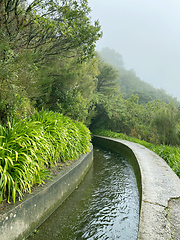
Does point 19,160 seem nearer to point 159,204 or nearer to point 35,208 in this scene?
point 35,208

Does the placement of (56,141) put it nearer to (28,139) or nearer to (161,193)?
(28,139)

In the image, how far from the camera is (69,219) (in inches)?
107

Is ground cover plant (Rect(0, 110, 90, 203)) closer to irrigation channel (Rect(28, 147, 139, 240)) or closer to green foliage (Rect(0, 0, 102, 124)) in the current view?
irrigation channel (Rect(28, 147, 139, 240))

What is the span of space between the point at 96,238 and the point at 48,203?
2.95 ft

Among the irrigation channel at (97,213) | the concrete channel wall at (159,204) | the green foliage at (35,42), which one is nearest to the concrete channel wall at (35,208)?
the irrigation channel at (97,213)

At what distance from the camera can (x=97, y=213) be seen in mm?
2930

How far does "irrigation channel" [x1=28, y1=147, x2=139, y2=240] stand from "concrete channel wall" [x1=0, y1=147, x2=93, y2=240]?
12 cm

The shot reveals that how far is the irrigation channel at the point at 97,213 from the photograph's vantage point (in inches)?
93.1

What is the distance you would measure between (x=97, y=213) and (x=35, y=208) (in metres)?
1.12

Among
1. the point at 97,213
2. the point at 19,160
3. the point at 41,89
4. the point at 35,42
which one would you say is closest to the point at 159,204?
the point at 97,213

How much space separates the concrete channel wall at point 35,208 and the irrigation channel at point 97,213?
4.7 inches

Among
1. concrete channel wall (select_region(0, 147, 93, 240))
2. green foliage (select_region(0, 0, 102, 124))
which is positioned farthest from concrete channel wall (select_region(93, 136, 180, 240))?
green foliage (select_region(0, 0, 102, 124))

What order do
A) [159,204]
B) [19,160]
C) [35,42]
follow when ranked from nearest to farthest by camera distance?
[19,160] → [159,204] → [35,42]

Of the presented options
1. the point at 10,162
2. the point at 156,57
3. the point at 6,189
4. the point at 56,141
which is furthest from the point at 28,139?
the point at 156,57
